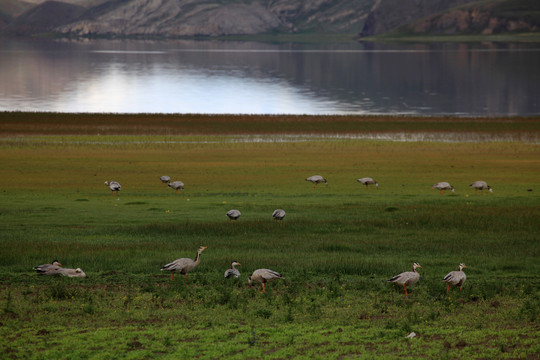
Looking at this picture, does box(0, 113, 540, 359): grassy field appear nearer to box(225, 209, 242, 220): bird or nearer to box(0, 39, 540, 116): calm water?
box(225, 209, 242, 220): bird

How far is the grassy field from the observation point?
47.4 feet

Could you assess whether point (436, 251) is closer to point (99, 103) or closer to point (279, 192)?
point (279, 192)

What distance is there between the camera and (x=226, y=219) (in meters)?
30.2

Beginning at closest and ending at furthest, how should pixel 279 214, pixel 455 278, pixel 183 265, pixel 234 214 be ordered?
1. pixel 455 278
2. pixel 183 265
3. pixel 279 214
4. pixel 234 214

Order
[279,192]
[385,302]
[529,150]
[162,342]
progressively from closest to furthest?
[162,342], [385,302], [279,192], [529,150]

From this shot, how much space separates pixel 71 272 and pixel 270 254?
6839 millimetres

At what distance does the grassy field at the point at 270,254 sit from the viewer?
14438 millimetres

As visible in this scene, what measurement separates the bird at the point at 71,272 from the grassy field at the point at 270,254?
9.5 inches

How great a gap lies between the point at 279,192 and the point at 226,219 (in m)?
10.6

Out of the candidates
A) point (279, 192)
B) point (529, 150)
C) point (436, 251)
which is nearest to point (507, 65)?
point (529, 150)

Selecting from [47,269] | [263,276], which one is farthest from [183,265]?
[47,269]

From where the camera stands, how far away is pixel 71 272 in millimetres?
19781

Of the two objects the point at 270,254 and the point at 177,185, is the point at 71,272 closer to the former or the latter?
the point at 270,254

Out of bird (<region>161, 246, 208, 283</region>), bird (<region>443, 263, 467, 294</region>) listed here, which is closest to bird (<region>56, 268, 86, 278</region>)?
bird (<region>161, 246, 208, 283</region>)
